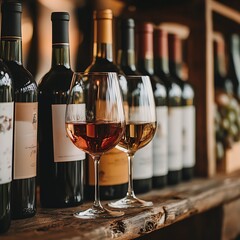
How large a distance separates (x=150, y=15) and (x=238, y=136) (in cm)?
46

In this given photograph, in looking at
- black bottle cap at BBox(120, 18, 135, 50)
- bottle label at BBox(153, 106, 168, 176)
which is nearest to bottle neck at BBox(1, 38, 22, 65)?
black bottle cap at BBox(120, 18, 135, 50)

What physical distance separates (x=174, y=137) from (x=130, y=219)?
0.44 metres

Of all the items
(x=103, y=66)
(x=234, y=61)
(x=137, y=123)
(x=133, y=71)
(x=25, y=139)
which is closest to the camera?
(x=25, y=139)

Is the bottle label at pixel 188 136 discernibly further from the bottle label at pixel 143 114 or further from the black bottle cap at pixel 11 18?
the black bottle cap at pixel 11 18

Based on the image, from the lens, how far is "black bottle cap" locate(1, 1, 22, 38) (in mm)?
875

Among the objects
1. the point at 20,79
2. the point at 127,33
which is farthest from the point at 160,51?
the point at 20,79

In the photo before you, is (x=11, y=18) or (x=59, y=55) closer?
(x=11, y=18)

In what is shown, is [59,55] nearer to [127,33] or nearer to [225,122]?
[127,33]

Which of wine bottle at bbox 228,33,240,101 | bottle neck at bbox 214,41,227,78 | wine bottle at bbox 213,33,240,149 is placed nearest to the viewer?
wine bottle at bbox 213,33,240,149

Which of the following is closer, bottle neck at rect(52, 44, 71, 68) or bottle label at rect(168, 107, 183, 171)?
bottle neck at rect(52, 44, 71, 68)

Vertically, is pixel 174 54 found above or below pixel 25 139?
above

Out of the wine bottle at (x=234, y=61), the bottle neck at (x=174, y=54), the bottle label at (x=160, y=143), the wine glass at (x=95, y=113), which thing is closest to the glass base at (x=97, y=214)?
the wine glass at (x=95, y=113)

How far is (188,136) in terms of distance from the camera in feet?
4.53

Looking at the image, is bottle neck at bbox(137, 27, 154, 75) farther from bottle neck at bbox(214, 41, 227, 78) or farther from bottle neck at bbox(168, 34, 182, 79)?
bottle neck at bbox(214, 41, 227, 78)
